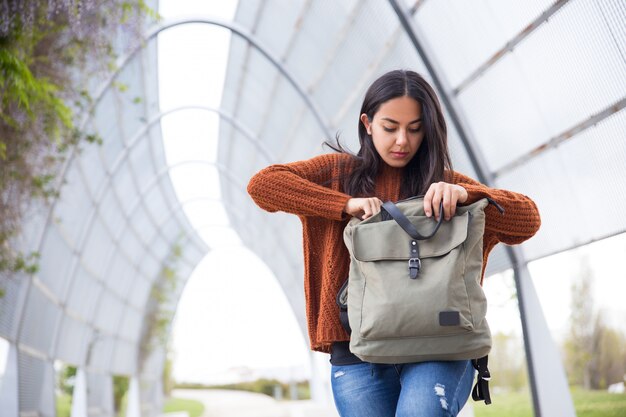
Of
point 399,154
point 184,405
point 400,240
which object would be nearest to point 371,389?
point 400,240

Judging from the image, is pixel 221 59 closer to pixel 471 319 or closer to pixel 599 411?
pixel 599 411

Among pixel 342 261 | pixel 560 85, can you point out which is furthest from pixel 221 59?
pixel 342 261

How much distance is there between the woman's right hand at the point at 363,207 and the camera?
6.31 feet

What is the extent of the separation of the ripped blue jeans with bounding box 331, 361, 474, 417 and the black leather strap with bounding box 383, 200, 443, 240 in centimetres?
31

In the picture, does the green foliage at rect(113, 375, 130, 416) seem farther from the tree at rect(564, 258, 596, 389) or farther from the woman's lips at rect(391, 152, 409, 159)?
the woman's lips at rect(391, 152, 409, 159)

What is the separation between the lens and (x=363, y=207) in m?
1.95

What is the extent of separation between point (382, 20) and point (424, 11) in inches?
30.5

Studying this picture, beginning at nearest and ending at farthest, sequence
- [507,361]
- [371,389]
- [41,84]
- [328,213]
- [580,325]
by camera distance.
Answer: [371,389] < [328,213] < [41,84] < [580,325] < [507,361]

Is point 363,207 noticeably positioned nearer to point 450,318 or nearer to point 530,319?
point 450,318

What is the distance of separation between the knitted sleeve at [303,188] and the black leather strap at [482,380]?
522mm

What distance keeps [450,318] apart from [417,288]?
104mm

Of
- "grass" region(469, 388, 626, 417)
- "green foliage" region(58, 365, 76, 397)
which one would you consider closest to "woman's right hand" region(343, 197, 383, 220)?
"grass" region(469, 388, 626, 417)

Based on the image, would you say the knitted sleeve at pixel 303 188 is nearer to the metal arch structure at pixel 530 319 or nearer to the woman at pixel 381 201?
the woman at pixel 381 201

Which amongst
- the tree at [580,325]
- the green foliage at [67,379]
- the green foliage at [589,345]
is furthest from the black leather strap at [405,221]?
the green foliage at [67,379]
